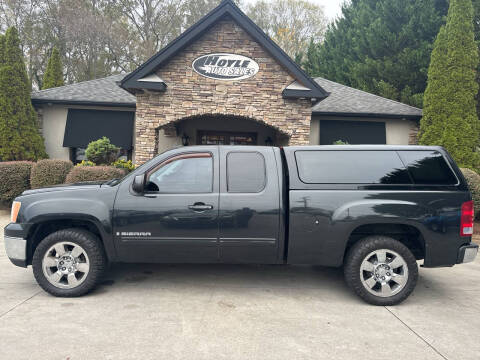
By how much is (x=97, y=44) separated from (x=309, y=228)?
2574cm

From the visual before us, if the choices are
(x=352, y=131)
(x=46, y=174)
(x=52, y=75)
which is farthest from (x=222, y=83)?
(x=52, y=75)

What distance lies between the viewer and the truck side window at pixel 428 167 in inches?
153

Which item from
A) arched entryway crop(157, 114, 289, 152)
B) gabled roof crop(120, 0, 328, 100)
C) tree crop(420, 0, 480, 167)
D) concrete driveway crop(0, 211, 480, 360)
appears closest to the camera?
concrete driveway crop(0, 211, 480, 360)

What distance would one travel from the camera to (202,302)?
3.78 metres

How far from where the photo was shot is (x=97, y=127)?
39.1 ft

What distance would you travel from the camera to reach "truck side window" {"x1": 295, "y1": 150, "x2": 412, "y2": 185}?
388 cm

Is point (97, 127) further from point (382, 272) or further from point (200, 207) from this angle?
point (382, 272)

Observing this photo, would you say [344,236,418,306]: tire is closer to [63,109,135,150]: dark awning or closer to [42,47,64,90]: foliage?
[63,109,135,150]: dark awning

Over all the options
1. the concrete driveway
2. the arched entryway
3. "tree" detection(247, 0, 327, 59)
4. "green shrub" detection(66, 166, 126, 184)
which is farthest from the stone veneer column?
"tree" detection(247, 0, 327, 59)

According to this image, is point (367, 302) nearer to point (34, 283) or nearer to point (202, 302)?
point (202, 302)

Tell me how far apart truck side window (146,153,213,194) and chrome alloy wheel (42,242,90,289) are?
48.0 inches

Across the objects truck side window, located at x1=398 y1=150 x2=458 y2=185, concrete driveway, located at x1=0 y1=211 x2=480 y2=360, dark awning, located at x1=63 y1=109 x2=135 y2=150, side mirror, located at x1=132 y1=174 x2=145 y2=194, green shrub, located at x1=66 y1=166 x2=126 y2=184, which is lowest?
concrete driveway, located at x1=0 y1=211 x2=480 y2=360

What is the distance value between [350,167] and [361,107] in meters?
9.76

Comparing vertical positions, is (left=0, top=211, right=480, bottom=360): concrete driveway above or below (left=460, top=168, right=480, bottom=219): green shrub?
below
